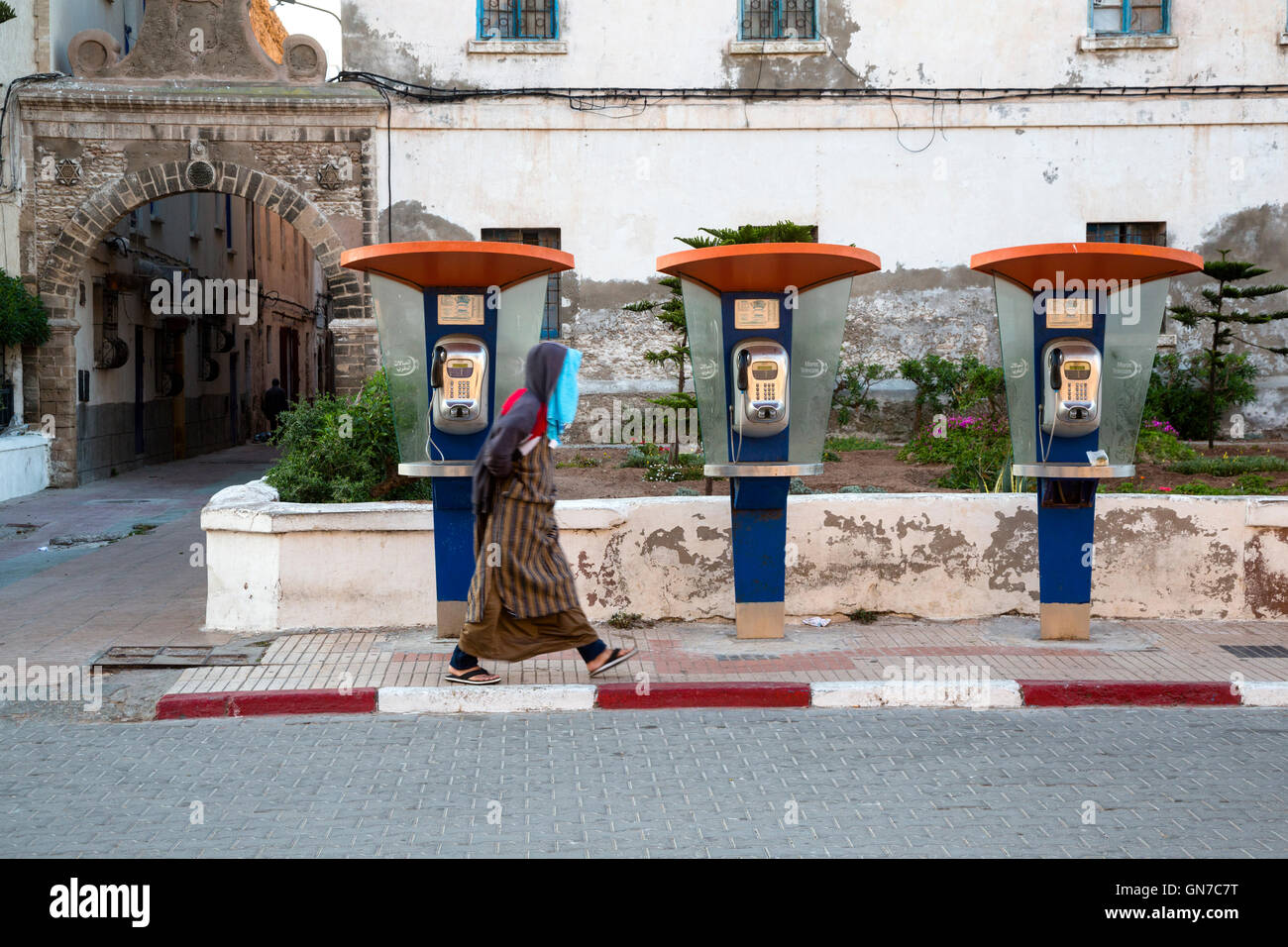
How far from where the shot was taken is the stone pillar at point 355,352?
646 inches

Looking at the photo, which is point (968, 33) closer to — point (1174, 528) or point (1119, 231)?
point (1119, 231)

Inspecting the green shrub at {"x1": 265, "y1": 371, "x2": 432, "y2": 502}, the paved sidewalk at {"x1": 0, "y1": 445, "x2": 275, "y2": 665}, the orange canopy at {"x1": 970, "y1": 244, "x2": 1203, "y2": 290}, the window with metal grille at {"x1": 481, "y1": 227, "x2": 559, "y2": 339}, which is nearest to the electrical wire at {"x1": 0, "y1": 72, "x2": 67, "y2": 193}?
the paved sidewalk at {"x1": 0, "y1": 445, "x2": 275, "y2": 665}

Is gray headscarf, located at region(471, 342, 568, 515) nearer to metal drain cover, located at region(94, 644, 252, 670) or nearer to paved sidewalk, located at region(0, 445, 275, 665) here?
metal drain cover, located at region(94, 644, 252, 670)

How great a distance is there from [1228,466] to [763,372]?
6094mm

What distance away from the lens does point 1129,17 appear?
1633cm

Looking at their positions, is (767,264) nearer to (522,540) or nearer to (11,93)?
(522,540)

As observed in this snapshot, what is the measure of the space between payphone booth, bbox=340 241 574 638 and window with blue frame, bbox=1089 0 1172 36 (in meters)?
11.9

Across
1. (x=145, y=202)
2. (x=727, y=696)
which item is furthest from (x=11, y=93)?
(x=727, y=696)

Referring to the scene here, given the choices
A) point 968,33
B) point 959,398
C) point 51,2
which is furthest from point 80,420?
point 968,33

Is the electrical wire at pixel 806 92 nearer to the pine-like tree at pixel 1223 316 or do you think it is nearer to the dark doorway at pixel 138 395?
the pine-like tree at pixel 1223 316

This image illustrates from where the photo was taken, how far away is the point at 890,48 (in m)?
16.2
